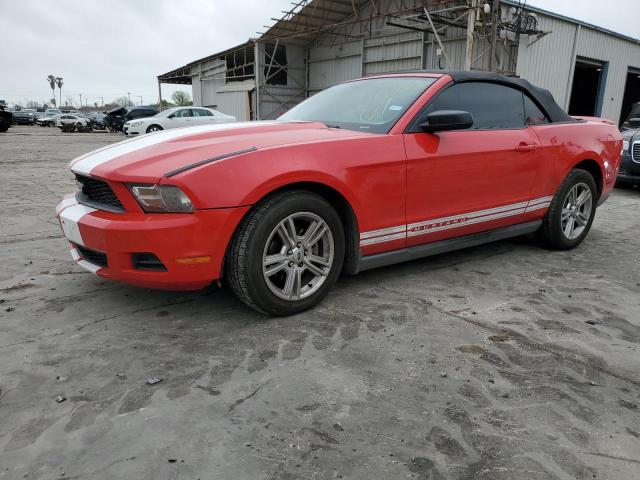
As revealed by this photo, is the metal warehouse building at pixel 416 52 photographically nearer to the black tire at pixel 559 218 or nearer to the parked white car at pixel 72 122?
the parked white car at pixel 72 122

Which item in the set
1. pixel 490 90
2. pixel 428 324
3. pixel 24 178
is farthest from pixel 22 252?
pixel 24 178

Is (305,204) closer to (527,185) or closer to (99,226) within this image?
(99,226)

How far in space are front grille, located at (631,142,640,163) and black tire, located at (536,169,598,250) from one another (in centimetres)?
479

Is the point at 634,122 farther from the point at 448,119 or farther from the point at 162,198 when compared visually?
the point at 162,198

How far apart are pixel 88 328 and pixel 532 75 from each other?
16.8 meters

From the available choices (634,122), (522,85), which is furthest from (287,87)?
(522,85)

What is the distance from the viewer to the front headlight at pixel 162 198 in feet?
8.43

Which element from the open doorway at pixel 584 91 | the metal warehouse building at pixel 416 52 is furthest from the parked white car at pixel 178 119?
the open doorway at pixel 584 91

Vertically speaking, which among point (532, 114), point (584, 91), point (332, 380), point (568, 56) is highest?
point (568, 56)

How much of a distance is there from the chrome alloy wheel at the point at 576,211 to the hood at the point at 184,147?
2354 mm

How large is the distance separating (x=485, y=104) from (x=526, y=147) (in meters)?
0.48

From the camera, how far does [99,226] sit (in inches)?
105

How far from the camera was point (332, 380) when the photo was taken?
233cm

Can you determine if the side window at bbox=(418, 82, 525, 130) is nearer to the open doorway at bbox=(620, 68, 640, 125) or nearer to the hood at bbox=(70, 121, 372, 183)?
the hood at bbox=(70, 121, 372, 183)
